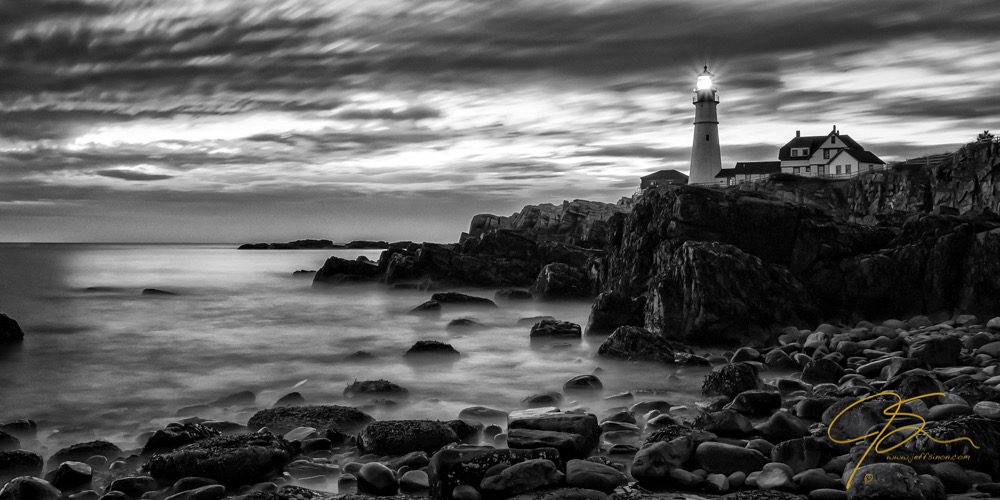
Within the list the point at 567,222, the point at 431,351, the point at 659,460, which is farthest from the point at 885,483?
the point at 567,222

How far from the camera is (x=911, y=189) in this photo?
37.4 metres

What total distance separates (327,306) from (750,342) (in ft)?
53.0

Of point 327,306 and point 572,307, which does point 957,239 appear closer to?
point 572,307

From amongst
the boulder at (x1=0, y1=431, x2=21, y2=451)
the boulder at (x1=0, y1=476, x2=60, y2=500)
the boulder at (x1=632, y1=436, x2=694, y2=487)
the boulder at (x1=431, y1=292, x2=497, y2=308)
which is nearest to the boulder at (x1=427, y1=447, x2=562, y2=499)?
the boulder at (x1=632, y1=436, x2=694, y2=487)

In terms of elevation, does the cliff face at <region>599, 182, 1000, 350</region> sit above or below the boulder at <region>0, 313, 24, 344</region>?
above

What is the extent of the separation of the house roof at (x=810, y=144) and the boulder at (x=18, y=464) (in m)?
61.9

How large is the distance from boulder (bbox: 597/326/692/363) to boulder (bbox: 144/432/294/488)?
657cm

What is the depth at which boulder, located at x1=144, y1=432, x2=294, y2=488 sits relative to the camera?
568cm

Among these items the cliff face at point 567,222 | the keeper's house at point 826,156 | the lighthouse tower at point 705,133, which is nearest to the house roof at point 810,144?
the keeper's house at point 826,156

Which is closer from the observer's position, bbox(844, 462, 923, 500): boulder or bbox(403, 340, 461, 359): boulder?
bbox(844, 462, 923, 500): boulder

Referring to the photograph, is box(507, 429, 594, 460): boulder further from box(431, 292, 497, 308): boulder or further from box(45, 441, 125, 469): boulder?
box(431, 292, 497, 308): boulder

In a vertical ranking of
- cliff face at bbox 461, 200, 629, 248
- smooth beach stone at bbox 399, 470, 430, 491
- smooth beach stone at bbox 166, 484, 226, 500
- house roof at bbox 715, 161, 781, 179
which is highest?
house roof at bbox 715, 161, 781, 179

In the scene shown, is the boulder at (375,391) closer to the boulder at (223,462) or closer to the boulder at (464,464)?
the boulder at (223,462)

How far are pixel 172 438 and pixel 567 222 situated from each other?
1580 inches
